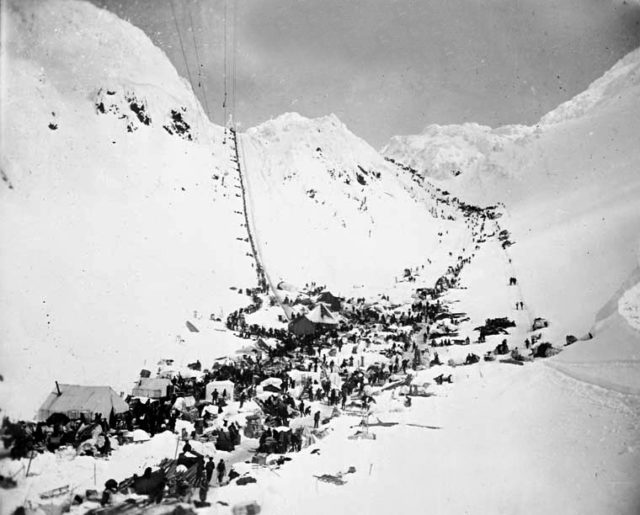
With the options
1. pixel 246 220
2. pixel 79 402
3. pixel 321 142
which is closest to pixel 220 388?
pixel 79 402

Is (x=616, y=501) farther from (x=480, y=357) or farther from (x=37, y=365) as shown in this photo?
(x=37, y=365)

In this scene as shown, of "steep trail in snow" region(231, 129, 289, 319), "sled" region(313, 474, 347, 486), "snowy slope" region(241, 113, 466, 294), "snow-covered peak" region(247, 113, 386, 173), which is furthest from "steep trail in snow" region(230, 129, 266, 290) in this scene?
"sled" region(313, 474, 347, 486)

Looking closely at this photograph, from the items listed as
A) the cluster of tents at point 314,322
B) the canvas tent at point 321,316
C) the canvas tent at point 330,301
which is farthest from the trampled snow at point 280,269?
the canvas tent at point 330,301

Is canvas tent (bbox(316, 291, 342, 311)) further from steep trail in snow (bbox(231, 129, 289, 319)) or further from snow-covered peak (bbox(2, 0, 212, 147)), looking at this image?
snow-covered peak (bbox(2, 0, 212, 147))

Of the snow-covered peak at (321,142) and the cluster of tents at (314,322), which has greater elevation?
the snow-covered peak at (321,142)

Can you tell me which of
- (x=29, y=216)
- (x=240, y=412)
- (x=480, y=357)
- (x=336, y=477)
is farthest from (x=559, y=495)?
(x=29, y=216)

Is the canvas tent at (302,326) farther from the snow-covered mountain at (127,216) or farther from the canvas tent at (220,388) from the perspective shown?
the canvas tent at (220,388)
